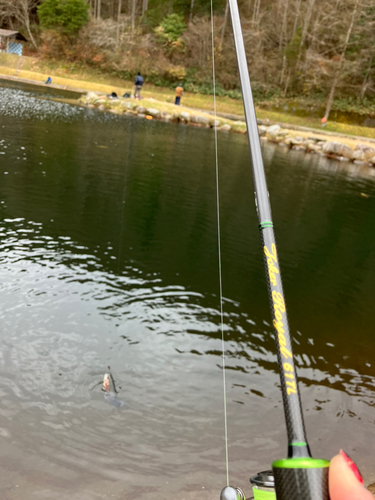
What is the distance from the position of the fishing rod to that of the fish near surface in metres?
2.56

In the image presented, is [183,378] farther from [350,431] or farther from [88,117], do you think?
[88,117]

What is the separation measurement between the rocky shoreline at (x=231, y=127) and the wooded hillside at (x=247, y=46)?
48.9ft

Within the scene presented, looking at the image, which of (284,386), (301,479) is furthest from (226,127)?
(301,479)

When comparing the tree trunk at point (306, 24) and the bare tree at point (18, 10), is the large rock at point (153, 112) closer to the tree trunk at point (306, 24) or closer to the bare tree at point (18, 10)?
the tree trunk at point (306, 24)

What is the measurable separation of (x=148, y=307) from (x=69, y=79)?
50846 millimetres

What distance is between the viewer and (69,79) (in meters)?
50.2

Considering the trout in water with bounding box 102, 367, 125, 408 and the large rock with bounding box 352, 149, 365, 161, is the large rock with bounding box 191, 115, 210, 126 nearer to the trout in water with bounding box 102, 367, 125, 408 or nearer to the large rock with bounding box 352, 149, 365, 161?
the large rock with bounding box 352, 149, 365, 161

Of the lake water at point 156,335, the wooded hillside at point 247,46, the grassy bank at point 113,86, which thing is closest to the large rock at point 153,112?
the grassy bank at point 113,86

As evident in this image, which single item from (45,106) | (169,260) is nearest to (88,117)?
(45,106)

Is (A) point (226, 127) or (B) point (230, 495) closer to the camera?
(B) point (230, 495)

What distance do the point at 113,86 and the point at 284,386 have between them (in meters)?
53.4

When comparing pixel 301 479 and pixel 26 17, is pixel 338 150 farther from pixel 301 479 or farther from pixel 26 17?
pixel 26 17

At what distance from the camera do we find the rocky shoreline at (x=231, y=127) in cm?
3262

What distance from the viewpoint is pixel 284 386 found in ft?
5.03
